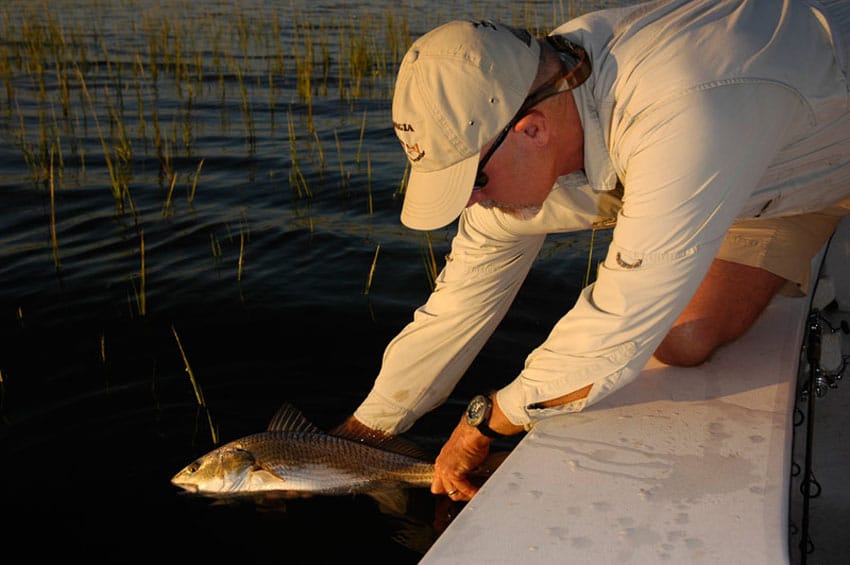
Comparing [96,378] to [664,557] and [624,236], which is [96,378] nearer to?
Answer: [624,236]

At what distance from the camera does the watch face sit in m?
3.00

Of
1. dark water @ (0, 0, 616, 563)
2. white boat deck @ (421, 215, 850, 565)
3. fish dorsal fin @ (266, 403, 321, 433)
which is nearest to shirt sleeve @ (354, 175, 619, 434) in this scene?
fish dorsal fin @ (266, 403, 321, 433)

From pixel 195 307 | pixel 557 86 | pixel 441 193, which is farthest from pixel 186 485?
pixel 557 86

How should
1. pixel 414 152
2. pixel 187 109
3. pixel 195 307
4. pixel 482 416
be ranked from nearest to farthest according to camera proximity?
pixel 414 152
pixel 482 416
pixel 195 307
pixel 187 109

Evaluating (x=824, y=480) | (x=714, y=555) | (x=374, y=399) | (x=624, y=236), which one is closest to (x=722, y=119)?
(x=624, y=236)

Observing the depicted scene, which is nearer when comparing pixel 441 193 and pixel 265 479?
pixel 441 193

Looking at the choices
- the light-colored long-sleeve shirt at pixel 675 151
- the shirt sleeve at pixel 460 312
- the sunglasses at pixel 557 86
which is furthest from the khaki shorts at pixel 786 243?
the sunglasses at pixel 557 86

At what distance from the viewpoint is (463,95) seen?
261 centimetres

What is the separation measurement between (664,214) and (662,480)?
27.8 inches

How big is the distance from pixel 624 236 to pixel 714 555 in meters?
0.90

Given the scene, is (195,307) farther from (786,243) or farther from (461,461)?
(786,243)

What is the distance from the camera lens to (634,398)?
9.45 ft

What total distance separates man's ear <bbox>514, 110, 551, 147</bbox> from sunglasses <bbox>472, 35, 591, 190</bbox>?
0.02 m

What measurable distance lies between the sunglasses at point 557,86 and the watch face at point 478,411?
0.73 meters
